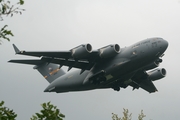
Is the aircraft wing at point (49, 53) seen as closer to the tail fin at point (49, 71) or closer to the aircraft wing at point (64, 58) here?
the aircraft wing at point (64, 58)

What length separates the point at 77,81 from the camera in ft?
115

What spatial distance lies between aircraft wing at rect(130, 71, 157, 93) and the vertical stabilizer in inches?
318

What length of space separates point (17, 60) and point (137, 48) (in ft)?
34.8

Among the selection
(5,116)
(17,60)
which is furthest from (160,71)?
(5,116)

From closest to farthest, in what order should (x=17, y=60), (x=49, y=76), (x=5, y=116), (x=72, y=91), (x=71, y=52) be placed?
(x=5, y=116) < (x=71, y=52) < (x=17, y=60) < (x=72, y=91) < (x=49, y=76)

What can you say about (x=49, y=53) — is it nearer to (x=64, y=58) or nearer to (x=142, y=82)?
(x=64, y=58)

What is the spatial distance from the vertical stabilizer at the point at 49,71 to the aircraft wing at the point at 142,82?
8.08m

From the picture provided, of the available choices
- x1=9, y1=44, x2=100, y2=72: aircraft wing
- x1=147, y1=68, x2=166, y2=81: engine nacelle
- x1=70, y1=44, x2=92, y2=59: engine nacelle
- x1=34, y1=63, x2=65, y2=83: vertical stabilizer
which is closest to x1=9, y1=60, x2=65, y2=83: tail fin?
x1=34, y1=63, x2=65, y2=83: vertical stabilizer

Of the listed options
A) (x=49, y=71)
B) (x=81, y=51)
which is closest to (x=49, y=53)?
(x=81, y=51)

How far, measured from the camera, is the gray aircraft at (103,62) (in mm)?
30047

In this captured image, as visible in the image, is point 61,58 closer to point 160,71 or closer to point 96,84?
point 96,84

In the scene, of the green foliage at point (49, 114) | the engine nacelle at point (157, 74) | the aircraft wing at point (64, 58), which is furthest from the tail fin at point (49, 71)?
the green foliage at point (49, 114)

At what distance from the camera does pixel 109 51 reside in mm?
30844

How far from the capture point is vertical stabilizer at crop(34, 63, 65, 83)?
1571 inches
